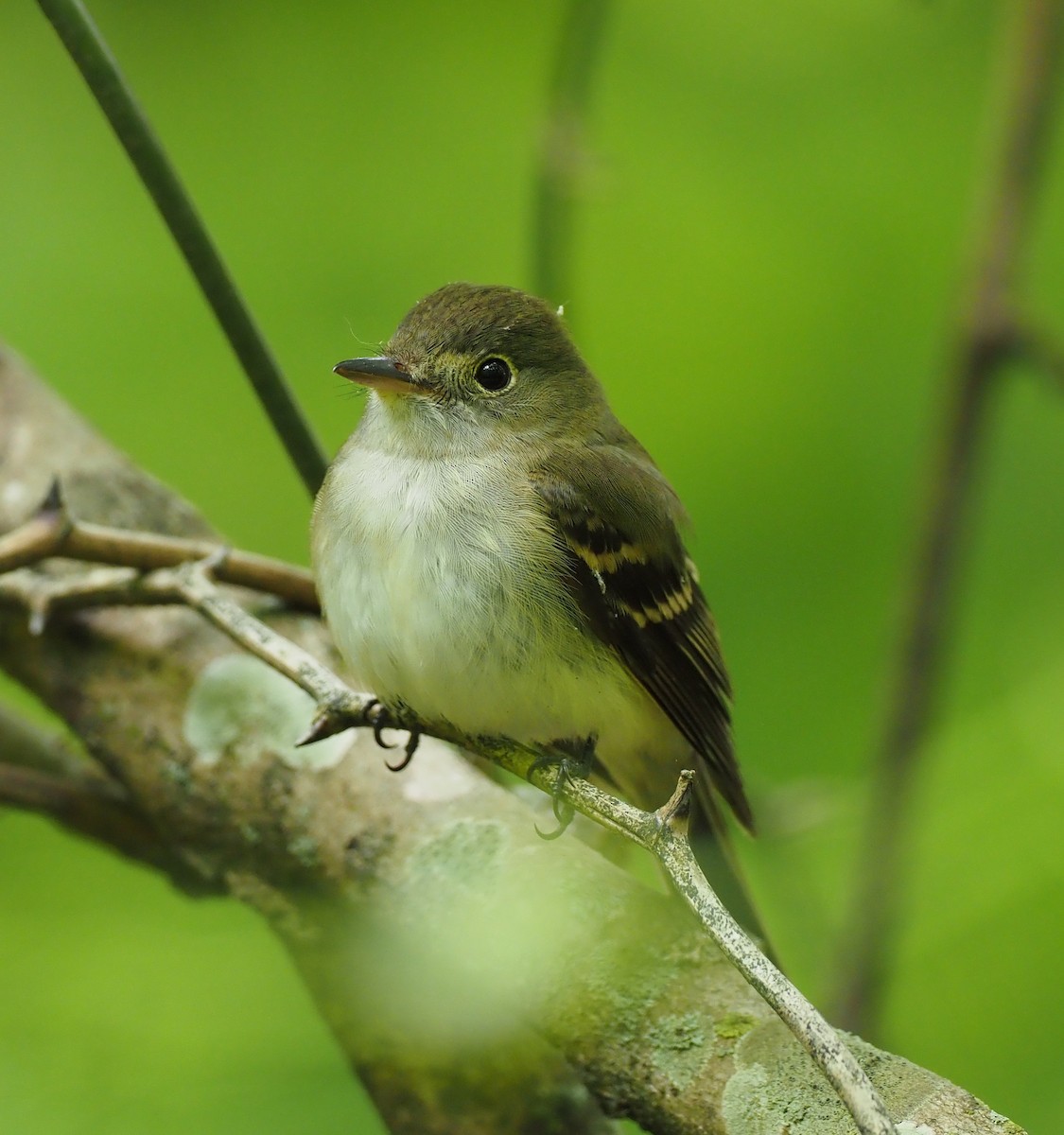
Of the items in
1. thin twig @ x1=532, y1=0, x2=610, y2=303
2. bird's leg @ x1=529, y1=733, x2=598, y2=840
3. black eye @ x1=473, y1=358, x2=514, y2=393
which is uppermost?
thin twig @ x1=532, y1=0, x2=610, y2=303

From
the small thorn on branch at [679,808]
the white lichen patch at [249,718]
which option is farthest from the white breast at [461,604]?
the small thorn on branch at [679,808]

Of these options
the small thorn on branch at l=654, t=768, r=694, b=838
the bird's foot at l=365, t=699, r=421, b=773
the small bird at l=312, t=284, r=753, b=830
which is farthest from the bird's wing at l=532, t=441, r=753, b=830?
the small thorn on branch at l=654, t=768, r=694, b=838

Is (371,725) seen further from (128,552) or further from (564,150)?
(564,150)

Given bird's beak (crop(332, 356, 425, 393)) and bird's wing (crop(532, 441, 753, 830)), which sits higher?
bird's beak (crop(332, 356, 425, 393))

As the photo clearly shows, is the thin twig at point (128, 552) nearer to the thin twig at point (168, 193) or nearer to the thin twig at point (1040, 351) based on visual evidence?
the thin twig at point (168, 193)

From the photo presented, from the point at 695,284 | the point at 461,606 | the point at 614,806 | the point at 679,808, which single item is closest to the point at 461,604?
the point at 461,606

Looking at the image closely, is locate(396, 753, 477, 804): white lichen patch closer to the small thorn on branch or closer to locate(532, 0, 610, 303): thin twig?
the small thorn on branch
